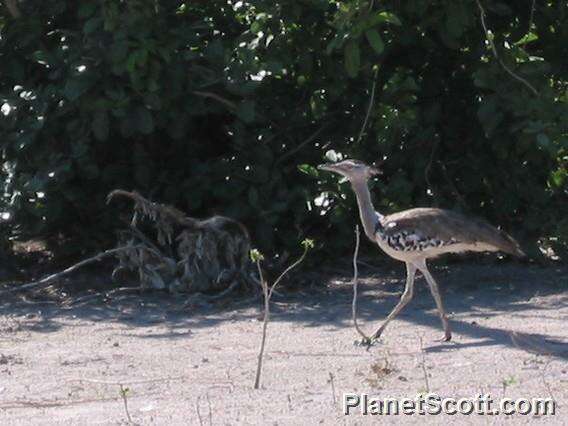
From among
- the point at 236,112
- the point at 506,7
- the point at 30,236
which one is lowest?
the point at 30,236

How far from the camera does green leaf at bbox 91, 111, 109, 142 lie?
10242mm

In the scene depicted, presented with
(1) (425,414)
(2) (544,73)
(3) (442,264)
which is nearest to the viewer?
(1) (425,414)

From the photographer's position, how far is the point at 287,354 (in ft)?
26.7

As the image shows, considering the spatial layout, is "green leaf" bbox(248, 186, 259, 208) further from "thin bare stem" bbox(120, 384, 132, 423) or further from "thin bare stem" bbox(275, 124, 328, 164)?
"thin bare stem" bbox(120, 384, 132, 423)

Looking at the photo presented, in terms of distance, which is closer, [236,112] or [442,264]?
[236,112]

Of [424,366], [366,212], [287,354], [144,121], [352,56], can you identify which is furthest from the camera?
[144,121]

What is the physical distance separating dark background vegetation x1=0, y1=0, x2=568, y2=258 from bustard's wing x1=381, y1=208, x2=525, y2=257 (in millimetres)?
1501

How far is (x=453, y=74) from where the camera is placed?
1152 cm

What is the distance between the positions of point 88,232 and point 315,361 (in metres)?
4.03

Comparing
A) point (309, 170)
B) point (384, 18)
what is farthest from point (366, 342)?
point (309, 170)

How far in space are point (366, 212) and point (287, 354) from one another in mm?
1304

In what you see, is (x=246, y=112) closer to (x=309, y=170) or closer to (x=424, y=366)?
(x=309, y=170)

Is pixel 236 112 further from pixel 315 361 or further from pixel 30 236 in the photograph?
pixel 315 361

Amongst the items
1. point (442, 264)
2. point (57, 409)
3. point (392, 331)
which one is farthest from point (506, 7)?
point (57, 409)
